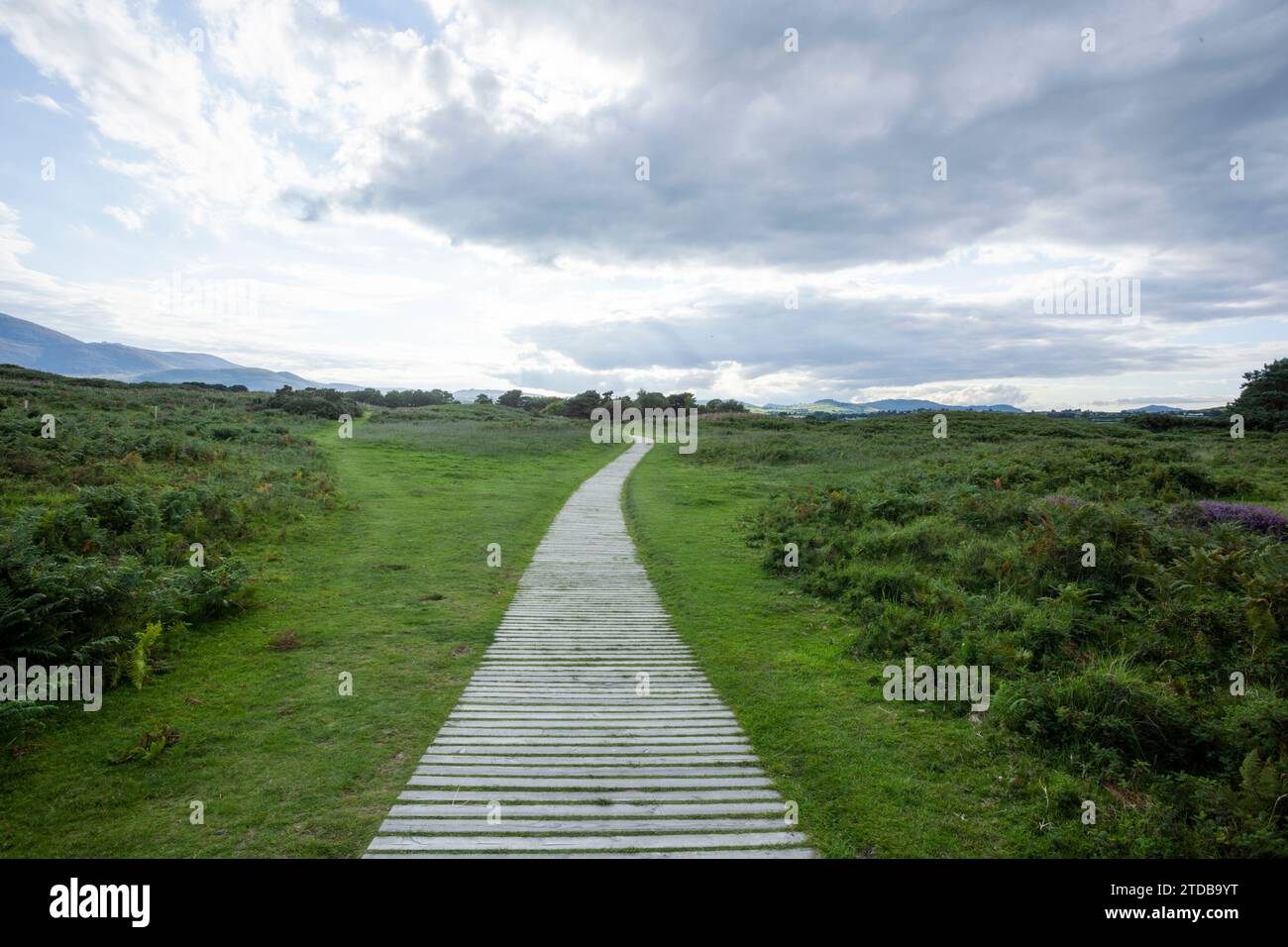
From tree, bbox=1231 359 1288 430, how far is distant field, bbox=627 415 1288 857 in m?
44.0

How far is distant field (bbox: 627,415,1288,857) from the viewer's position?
18.9ft

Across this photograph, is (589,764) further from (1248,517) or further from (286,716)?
(1248,517)

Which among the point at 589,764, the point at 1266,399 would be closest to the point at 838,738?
the point at 589,764

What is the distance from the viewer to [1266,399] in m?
56.6

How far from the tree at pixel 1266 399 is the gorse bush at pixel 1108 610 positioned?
4246 cm

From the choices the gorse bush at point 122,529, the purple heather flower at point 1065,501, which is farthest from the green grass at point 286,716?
the purple heather flower at point 1065,501

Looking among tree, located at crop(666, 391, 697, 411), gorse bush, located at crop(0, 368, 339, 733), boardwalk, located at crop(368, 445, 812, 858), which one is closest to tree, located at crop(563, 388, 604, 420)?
tree, located at crop(666, 391, 697, 411)

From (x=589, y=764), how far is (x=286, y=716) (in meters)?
3.92

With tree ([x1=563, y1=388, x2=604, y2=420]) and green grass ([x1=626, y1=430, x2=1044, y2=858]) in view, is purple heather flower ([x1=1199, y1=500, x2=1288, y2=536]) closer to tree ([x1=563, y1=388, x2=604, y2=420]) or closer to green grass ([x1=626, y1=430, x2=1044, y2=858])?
green grass ([x1=626, y1=430, x2=1044, y2=858])

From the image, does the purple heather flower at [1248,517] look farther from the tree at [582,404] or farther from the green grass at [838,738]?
the tree at [582,404]

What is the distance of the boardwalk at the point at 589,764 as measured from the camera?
542 centimetres

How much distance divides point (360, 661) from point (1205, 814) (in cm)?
1011
